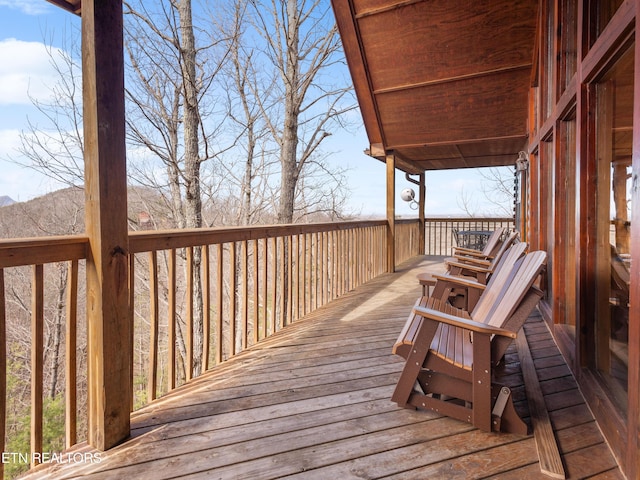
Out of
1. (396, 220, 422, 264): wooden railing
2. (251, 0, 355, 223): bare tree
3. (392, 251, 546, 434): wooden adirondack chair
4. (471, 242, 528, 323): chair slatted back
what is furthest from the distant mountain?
(471, 242, 528, 323): chair slatted back

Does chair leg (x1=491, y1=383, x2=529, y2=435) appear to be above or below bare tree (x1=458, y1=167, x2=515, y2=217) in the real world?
below

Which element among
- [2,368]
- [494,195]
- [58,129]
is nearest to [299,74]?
[58,129]

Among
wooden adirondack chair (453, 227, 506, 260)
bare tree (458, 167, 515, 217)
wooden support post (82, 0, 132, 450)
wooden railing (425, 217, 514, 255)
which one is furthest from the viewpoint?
bare tree (458, 167, 515, 217)

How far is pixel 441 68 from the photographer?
18.3ft

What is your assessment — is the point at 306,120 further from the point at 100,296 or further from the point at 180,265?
the point at 100,296

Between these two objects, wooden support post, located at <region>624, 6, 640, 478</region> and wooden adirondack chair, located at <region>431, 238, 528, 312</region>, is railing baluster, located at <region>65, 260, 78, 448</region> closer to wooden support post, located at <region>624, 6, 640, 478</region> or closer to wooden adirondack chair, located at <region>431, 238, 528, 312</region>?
wooden adirondack chair, located at <region>431, 238, 528, 312</region>

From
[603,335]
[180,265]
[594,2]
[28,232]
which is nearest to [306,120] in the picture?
[180,265]

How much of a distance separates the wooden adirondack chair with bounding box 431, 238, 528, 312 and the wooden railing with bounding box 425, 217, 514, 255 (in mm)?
7052

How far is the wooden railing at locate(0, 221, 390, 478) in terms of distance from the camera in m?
1.71

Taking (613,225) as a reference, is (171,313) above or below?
below

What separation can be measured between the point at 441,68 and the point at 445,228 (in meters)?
6.78

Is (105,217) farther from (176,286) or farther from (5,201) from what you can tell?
(5,201)

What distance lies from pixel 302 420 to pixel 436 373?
2.57 ft

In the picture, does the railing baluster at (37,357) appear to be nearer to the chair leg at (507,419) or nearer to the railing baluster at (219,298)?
the railing baluster at (219,298)
